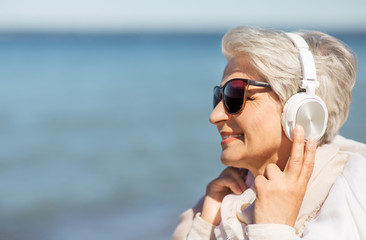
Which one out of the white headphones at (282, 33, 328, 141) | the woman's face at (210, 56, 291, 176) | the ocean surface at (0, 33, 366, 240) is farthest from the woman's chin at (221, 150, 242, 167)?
the ocean surface at (0, 33, 366, 240)

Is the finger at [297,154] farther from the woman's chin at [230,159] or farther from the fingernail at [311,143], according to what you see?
the woman's chin at [230,159]

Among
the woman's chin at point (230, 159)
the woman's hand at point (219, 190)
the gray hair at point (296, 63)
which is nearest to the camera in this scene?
the gray hair at point (296, 63)

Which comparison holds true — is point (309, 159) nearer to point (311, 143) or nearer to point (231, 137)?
point (311, 143)

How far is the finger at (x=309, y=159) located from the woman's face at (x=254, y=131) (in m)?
0.15

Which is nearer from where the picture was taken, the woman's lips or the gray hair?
the gray hair

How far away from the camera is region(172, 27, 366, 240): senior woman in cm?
194

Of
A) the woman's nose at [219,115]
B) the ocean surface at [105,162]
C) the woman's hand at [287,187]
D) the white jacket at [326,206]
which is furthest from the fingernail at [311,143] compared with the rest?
the ocean surface at [105,162]

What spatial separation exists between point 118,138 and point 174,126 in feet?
4.52

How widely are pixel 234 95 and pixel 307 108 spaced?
1.18ft

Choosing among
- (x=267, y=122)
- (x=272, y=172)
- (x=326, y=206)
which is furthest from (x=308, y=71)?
(x=326, y=206)

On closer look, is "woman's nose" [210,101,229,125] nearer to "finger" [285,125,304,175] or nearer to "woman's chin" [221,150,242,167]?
"woman's chin" [221,150,242,167]

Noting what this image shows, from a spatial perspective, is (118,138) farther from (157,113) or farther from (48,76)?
(48,76)

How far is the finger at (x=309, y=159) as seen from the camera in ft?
6.59

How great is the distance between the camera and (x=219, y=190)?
2.63 m
